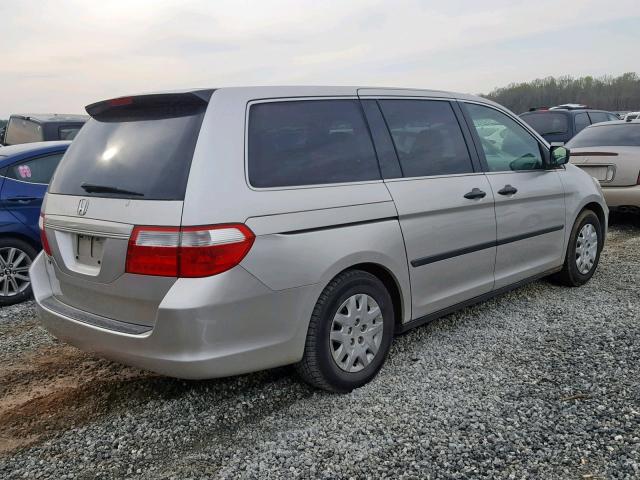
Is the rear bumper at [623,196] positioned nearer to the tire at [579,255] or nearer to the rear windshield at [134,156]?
the tire at [579,255]

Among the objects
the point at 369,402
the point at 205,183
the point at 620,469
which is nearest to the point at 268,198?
the point at 205,183

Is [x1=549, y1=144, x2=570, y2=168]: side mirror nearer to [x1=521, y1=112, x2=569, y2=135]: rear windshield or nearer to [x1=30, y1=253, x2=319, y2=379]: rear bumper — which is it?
[x1=30, y1=253, x2=319, y2=379]: rear bumper

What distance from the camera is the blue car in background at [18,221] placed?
5223 millimetres

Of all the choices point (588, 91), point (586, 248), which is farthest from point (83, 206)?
point (588, 91)

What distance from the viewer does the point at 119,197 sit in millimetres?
2826

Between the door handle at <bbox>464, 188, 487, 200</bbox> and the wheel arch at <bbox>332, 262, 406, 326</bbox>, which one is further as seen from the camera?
the door handle at <bbox>464, 188, 487, 200</bbox>

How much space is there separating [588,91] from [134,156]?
70.8m

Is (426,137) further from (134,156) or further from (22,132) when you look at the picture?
(22,132)

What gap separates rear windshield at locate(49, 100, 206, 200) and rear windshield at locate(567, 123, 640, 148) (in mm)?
7010

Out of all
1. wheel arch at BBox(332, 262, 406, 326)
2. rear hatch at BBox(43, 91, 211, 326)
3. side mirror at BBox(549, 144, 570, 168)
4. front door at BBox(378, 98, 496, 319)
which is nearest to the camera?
rear hatch at BBox(43, 91, 211, 326)

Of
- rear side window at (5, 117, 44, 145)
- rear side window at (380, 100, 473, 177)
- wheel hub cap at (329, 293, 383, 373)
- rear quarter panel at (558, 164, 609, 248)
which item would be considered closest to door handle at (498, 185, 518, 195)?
rear side window at (380, 100, 473, 177)

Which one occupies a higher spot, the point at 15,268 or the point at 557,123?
the point at 557,123

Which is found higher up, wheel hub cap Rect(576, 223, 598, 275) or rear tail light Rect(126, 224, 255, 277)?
rear tail light Rect(126, 224, 255, 277)

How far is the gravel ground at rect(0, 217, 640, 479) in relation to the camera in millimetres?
2602
